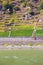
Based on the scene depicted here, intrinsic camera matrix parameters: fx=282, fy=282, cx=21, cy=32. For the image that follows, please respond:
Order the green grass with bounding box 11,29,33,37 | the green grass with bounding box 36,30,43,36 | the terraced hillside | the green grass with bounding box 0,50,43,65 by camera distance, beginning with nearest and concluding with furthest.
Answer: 1. the green grass with bounding box 0,50,43,65
2. the green grass with bounding box 36,30,43,36
3. the green grass with bounding box 11,29,33,37
4. the terraced hillside

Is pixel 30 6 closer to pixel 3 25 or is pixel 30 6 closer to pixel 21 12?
pixel 21 12

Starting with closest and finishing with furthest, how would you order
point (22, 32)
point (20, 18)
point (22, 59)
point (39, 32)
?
1. point (22, 59)
2. point (39, 32)
3. point (22, 32)
4. point (20, 18)

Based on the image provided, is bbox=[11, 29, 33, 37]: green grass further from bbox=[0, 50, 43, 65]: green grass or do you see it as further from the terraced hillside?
bbox=[0, 50, 43, 65]: green grass

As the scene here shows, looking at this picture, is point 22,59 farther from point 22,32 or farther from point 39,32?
point 22,32

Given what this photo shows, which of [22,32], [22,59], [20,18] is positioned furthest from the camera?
[20,18]

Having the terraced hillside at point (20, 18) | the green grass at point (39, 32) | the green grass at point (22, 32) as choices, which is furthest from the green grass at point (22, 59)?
the terraced hillside at point (20, 18)

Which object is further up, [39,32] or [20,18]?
[20,18]

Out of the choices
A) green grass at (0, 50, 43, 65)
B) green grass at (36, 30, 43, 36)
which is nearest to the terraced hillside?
green grass at (36, 30, 43, 36)

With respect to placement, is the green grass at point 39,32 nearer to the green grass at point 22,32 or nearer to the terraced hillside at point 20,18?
the terraced hillside at point 20,18

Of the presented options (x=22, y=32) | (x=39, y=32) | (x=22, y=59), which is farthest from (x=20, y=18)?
(x=22, y=59)

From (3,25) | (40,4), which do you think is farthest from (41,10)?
(3,25)

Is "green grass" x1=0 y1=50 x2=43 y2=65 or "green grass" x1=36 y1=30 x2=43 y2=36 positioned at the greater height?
"green grass" x1=0 y1=50 x2=43 y2=65

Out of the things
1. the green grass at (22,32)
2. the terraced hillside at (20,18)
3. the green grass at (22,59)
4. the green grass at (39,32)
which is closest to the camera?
the green grass at (22,59)

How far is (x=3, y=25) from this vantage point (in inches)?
2511
